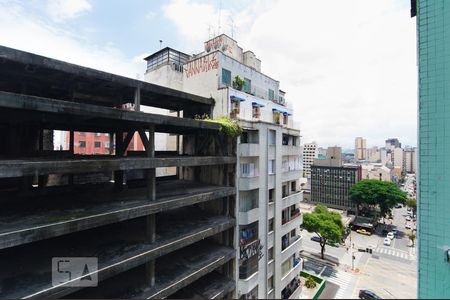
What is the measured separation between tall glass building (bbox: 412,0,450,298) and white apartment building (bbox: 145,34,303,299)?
13146 mm

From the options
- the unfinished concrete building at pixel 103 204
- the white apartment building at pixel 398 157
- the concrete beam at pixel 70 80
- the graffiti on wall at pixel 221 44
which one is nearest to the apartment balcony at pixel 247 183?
the unfinished concrete building at pixel 103 204

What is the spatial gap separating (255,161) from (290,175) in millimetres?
7983

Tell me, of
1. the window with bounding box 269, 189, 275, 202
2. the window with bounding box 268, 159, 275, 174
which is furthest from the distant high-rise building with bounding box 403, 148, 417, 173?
the window with bounding box 268, 159, 275, 174

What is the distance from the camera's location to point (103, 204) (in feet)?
46.3

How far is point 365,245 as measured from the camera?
56.3m

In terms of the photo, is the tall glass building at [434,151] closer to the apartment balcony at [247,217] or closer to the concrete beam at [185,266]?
the concrete beam at [185,266]

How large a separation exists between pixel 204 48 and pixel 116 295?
2864 centimetres

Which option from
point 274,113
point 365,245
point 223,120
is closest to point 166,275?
point 223,120

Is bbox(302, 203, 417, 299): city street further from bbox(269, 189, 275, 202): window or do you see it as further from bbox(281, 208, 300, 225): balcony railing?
bbox(269, 189, 275, 202): window

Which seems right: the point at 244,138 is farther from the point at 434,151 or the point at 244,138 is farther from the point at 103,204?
the point at 434,151

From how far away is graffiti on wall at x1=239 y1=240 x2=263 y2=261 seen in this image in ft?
68.2

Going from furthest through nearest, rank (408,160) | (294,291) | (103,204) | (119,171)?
(408,160) → (294,291) → (119,171) → (103,204)

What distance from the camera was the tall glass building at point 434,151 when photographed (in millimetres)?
8961

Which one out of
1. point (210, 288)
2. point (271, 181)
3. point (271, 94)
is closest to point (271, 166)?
point (271, 181)
